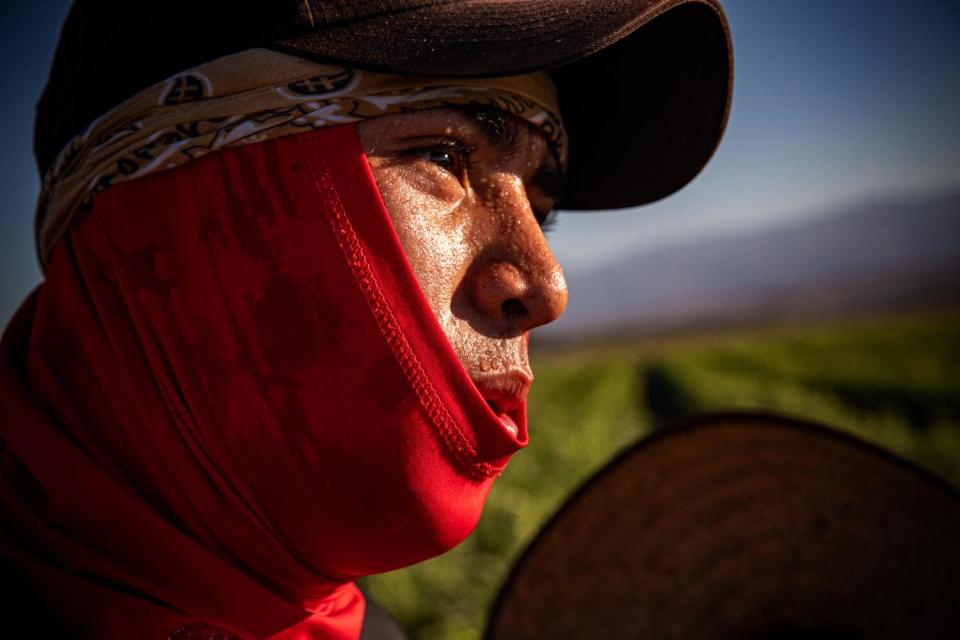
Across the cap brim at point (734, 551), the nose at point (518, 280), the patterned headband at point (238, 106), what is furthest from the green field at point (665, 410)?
the patterned headband at point (238, 106)

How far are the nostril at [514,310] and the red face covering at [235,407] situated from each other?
0.17 meters

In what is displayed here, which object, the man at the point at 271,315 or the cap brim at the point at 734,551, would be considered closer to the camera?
the man at the point at 271,315

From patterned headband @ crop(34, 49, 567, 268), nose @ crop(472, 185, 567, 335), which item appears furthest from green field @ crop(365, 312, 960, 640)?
patterned headband @ crop(34, 49, 567, 268)

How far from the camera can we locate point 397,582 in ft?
17.8

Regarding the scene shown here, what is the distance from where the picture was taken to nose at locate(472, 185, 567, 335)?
1262 millimetres

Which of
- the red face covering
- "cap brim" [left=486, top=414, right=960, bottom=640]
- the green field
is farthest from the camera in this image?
the green field

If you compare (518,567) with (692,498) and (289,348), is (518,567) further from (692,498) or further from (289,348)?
(289,348)

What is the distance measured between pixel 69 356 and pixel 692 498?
1.68 m

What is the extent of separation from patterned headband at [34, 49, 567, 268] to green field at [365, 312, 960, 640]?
5.27ft

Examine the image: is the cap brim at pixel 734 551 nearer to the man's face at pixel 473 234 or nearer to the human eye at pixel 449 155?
the man's face at pixel 473 234

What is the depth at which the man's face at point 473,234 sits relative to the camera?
1.22 metres

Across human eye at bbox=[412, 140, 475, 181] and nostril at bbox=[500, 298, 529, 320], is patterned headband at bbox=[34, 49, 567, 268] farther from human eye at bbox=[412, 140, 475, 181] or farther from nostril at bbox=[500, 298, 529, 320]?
nostril at bbox=[500, 298, 529, 320]

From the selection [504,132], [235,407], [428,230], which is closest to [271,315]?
[235,407]

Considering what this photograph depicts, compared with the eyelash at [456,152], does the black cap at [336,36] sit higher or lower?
higher
